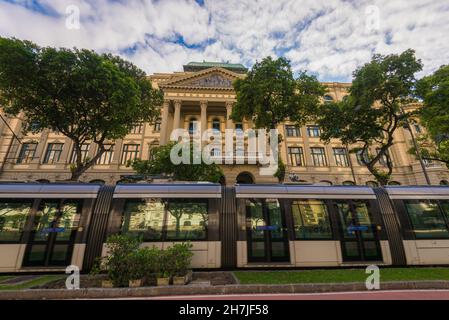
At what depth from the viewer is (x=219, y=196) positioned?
27.1ft

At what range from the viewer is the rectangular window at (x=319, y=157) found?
3047 cm

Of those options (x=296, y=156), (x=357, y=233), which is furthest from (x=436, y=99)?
(x=296, y=156)

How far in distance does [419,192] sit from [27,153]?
39305 mm

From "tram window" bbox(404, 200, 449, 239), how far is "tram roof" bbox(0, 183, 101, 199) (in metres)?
12.3

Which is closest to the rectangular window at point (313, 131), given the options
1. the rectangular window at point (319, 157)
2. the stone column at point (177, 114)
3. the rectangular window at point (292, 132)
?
the rectangular window at point (292, 132)

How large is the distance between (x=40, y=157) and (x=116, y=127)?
19.5 metres

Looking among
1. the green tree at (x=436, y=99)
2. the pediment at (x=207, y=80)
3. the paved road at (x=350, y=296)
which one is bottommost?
the paved road at (x=350, y=296)

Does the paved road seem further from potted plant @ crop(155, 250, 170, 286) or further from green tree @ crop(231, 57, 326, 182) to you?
green tree @ crop(231, 57, 326, 182)

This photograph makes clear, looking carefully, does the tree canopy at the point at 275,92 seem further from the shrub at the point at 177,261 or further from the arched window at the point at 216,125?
the shrub at the point at 177,261

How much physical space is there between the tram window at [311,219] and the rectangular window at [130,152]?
26.1 meters

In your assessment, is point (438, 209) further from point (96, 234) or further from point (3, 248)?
point (3, 248)

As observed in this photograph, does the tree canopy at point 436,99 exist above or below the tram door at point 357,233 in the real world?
above

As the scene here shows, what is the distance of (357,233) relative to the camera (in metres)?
8.04

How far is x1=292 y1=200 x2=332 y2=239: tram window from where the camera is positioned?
311 inches
